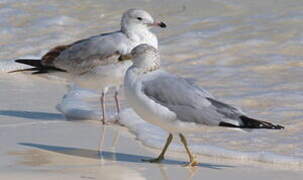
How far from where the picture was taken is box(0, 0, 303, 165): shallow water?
6.47 metres

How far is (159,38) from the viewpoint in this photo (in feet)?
33.7

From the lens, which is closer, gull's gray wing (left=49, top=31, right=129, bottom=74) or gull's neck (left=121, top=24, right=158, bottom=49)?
gull's gray wing (left=49, top=31, right=129, bottom=74)

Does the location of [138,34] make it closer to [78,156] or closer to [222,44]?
[78,156]

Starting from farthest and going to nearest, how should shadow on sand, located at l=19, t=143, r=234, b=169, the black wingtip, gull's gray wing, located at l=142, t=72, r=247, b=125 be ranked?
shadow on sand, located at l=19, t=143, r=234, b=169 → gull's gray wing, located at l=142, t=72, r=247, b=125 → the black wingtip

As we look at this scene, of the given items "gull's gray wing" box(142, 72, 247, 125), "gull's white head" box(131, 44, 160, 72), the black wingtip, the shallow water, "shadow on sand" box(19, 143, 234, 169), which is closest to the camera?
the black wingtip

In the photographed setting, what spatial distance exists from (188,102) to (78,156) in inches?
33.6

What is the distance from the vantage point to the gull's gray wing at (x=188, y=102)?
554 cm

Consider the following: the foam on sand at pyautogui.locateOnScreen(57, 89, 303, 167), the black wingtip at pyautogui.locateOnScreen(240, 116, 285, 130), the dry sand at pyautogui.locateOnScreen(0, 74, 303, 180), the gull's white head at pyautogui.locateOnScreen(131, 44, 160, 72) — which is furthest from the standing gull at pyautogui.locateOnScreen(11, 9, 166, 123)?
the black wingtip at pyautogui.locateOnScreen(240, 116, 285, 130)

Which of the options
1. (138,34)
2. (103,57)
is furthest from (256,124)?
(138,34)

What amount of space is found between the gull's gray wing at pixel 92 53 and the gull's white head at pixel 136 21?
0.11m

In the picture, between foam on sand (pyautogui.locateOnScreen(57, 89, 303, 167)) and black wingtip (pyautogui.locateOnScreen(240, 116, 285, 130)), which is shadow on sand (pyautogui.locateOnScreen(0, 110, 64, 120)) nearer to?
foam on sand (pyautogui.locateOnScreen(57, 89, 303, 167))

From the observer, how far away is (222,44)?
9664 mm

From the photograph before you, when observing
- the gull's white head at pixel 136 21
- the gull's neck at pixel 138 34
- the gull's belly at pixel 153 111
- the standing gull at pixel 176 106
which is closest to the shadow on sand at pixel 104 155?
the standing gull at pixel 176 106

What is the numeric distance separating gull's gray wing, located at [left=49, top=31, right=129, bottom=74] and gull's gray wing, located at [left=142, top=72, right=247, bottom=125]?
1569 millimetres
